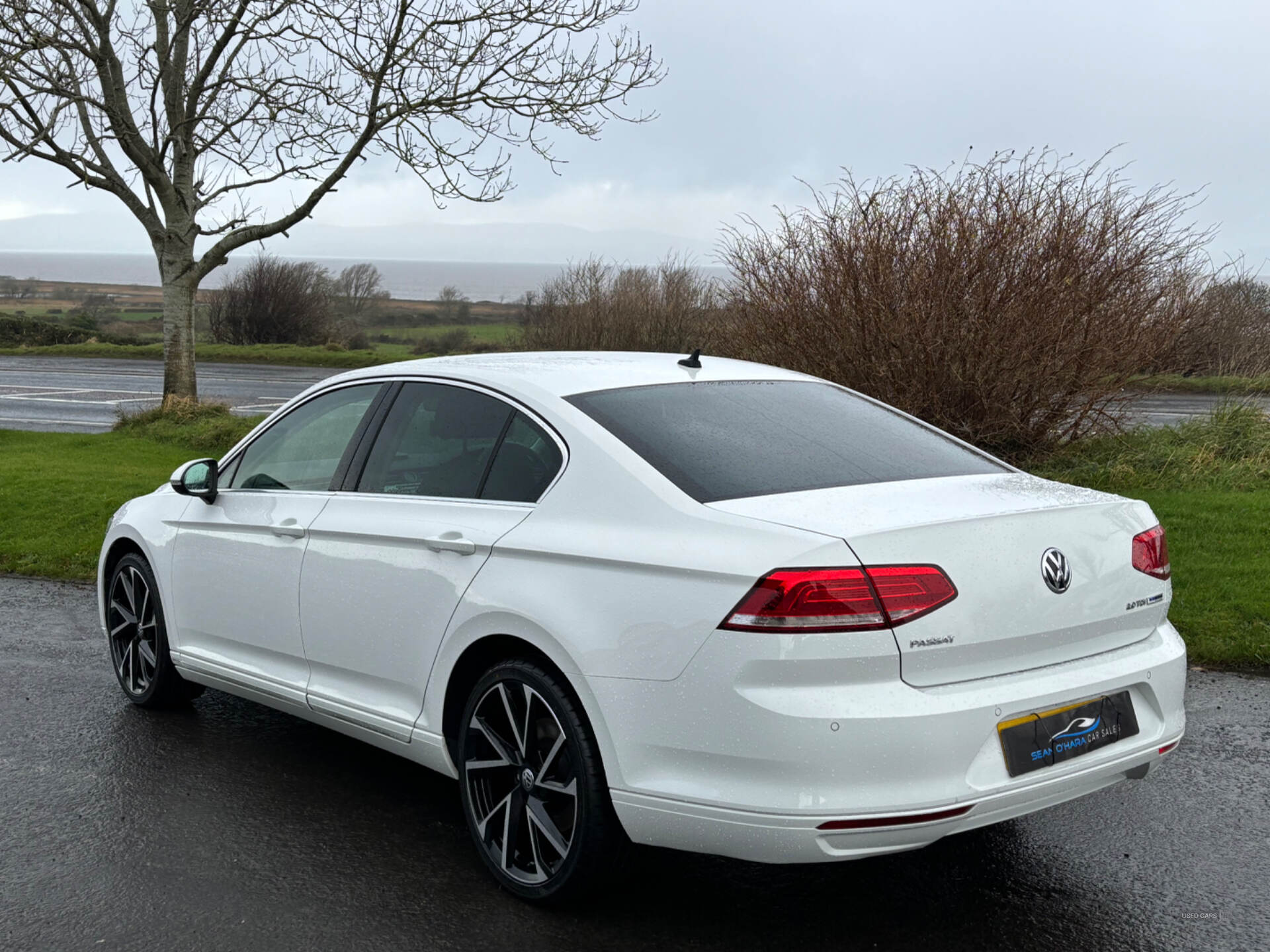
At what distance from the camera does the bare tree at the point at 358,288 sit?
59906 mm

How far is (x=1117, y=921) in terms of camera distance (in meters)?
3.62

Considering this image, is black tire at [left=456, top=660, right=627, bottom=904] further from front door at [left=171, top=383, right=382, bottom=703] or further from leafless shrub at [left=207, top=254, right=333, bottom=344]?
leafless shrub at [left=207, top=254, right=333, bottom=344]

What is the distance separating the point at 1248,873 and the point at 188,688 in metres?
4.26

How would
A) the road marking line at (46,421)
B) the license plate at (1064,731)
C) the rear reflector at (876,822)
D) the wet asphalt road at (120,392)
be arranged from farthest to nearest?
1. the road marking line at (46,421)
2. the wet asphalt road at (120,392)
3. the license plate at (1064,731)
4. the rear reflector at (876,822)

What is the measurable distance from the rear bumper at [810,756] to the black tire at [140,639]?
2989 millimetres

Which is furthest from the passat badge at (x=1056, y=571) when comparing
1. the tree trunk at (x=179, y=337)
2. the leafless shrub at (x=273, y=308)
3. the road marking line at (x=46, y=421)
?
the leafless shrub at (x=273, y=308)

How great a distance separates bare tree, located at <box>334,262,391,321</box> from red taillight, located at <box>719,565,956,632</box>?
5714 cm

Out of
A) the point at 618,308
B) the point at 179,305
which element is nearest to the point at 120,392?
the point at 179,305

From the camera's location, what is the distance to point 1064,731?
3369mm

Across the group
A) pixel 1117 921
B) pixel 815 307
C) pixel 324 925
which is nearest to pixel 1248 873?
pixel 1117 921

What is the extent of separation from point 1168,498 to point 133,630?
25.6 feet

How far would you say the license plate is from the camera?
3.25 m

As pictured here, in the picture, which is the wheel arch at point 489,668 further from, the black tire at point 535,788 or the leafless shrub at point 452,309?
the leafless shrub at point 452,309

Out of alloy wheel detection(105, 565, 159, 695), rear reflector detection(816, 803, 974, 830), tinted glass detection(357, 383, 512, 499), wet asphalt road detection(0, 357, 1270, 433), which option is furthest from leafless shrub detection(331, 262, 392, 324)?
rear reflector detection(816, 803, 974, 830)
